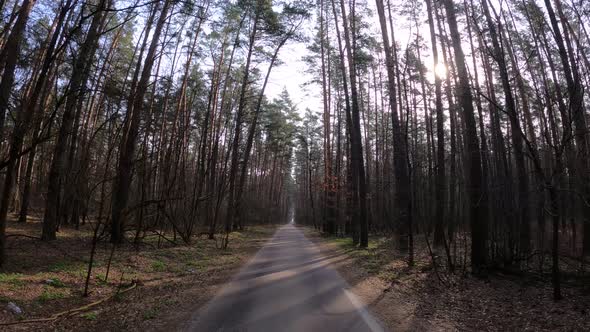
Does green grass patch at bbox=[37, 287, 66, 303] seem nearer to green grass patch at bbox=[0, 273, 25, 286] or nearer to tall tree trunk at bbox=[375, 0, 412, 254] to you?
green grass patch at bbox=[0, 273, 25, 286]

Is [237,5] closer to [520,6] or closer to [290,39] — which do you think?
[290,39]

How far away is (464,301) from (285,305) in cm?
359

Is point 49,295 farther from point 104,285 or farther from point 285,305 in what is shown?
point 285,305

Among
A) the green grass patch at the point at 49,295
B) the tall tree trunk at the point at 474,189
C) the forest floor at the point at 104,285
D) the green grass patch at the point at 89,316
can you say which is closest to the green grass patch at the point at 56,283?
the forest floor at the point at 104,285

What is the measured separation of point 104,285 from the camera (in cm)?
780

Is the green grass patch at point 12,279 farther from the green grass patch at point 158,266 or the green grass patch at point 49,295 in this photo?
the green grass patch at point 158,266

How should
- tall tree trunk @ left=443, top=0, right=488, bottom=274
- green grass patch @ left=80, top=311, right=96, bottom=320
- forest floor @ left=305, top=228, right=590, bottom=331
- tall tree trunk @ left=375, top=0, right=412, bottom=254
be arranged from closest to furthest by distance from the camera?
green grass patch @ left=80, top=311, right=96, bottom=320 < forest floor @ left=305, top=228, right=590, bottom=331 < tall tree trunk @ left=443, top=0, right=488, bottom=274 < tall tree trunk @ left=375, top=0, right=412, bottom=254

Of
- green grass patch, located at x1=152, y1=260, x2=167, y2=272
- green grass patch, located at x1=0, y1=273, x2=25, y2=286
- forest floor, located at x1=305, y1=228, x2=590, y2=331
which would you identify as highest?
green grass patch, located at x1=0, y1=273, x2=25, y2=286

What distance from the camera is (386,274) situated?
9.92m

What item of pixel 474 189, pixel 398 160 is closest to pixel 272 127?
pixel 398 160

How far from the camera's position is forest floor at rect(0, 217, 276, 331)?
18.1 ft

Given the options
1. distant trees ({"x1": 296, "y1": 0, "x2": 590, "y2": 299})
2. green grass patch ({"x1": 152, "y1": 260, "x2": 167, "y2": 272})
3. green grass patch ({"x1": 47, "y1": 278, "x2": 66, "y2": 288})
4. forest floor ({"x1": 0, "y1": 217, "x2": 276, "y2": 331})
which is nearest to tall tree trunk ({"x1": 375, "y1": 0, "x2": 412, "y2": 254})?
distant trees ({"x1": 296, "y1": 0, "x2": 590, "y2": 299})

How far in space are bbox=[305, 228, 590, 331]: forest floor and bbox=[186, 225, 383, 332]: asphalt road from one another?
0.40m

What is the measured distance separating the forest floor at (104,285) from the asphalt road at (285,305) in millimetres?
477
